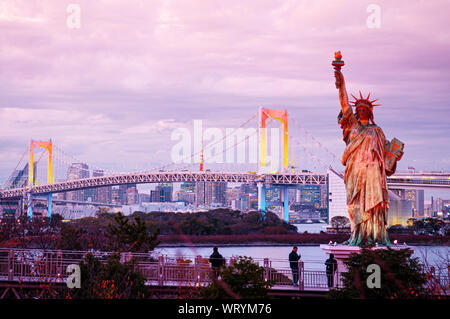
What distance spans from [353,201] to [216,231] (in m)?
46.1

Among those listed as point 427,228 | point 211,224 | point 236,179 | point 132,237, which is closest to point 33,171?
point 236,179

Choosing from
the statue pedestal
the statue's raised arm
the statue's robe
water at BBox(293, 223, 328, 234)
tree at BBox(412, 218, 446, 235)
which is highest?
the statue's raised arm

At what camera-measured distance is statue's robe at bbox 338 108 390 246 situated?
15422 mm

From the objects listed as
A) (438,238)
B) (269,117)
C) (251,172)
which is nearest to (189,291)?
(438,238)

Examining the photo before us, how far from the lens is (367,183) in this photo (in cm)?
1548

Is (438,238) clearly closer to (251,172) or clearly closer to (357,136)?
(251,172)

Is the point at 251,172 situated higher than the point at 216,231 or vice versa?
the point at 251,172

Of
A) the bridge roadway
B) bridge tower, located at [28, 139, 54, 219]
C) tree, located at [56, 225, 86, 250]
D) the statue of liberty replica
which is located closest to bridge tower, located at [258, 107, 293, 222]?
the bridge roadway

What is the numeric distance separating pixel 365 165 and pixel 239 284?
4758 millimetres

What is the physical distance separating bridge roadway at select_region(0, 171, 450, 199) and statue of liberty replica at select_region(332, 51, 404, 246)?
1942 inches

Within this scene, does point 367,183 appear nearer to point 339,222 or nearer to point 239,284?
point 239,284

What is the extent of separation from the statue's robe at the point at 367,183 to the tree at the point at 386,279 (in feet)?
7.49

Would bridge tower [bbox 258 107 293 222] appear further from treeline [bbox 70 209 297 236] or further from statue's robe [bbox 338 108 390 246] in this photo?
statue's robe [bbox 338 108 390 246]
